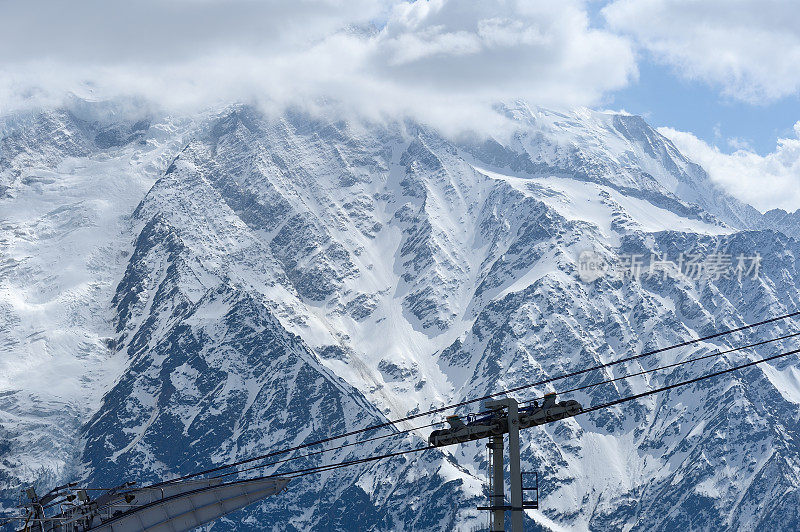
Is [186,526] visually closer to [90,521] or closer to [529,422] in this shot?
[90,521]

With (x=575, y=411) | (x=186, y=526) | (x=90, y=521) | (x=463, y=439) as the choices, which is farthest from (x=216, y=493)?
(x=575, y=411)

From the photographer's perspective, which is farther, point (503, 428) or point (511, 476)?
point (503, 428)

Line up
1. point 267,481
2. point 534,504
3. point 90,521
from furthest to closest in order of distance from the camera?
point 267,481, point 90,521, point 534,504

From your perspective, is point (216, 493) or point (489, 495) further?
point (216, 493)

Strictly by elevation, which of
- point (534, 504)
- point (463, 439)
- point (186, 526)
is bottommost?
point (534, 504)

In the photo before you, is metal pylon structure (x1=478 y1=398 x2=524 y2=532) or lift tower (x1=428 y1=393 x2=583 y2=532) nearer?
metal pylon structure (x1=478 y1=398 x2=524 y2=532)

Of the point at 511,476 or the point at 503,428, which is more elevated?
the point at 503,428

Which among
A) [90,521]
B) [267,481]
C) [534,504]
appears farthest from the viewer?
[267,481]

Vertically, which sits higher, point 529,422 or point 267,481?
point 267,481

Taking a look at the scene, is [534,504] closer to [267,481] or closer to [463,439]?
[463,439]

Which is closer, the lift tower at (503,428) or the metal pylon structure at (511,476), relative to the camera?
the metal pylon structure at (511,476)

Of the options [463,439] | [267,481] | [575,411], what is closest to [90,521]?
[267,481]
